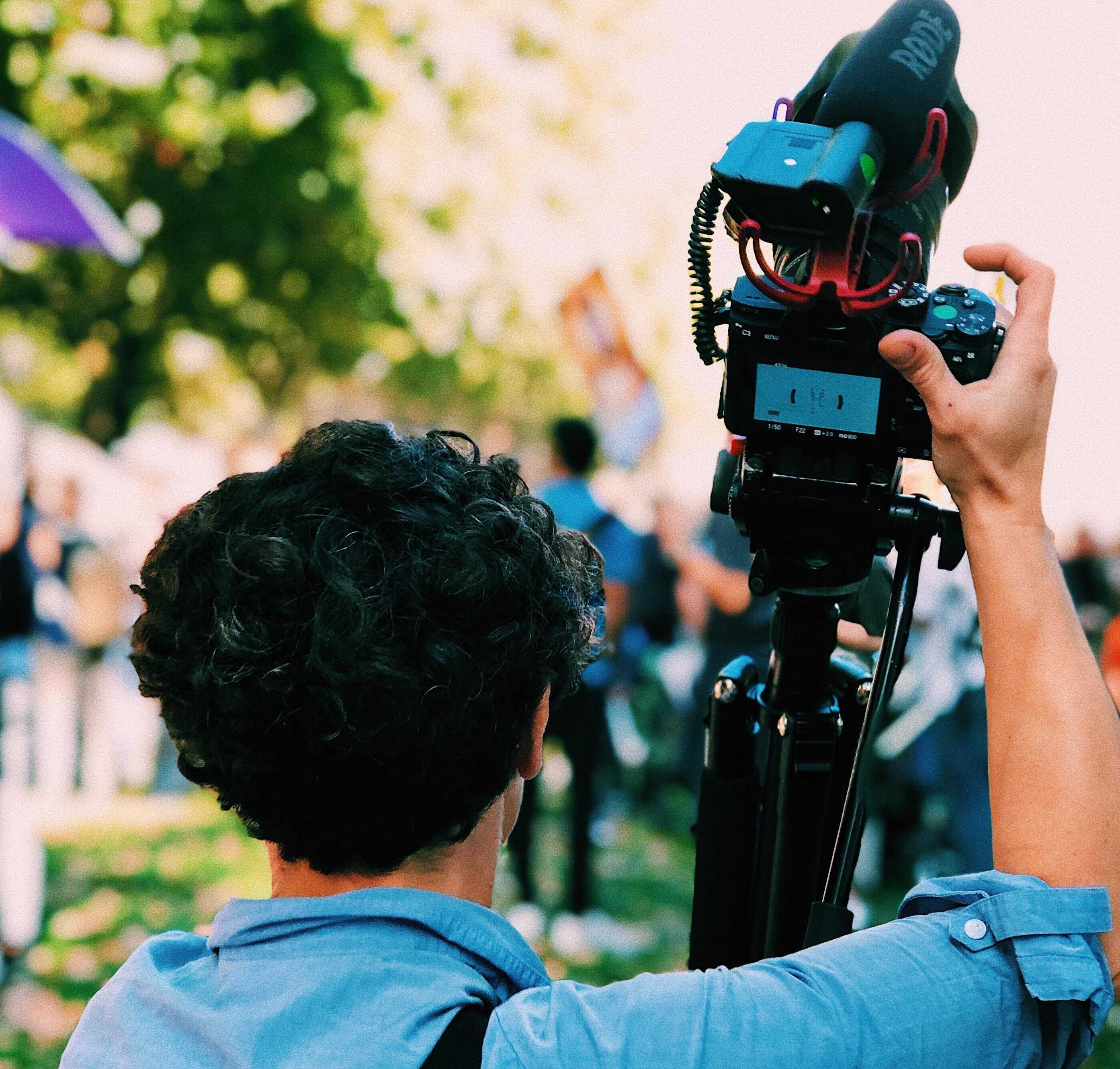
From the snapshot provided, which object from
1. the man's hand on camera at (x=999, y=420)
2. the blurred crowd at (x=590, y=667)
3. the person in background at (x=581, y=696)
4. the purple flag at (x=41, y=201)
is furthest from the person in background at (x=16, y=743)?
the man's hand on camera at (x=999, y=420)

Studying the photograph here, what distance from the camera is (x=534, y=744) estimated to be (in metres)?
1.12

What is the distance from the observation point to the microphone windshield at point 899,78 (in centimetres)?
119

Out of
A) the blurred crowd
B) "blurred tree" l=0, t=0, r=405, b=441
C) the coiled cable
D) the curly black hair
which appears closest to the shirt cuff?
the curly black hair

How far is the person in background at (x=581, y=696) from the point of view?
4.79 metres

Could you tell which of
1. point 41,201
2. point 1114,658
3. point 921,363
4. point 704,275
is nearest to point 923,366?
point 921,363

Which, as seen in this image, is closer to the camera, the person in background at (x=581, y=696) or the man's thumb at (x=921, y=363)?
the man's thumb at (x=921, y=363)

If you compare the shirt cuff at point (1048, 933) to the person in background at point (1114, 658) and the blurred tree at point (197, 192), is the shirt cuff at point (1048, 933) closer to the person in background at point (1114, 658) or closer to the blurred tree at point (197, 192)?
the person in background at point (1114, 658)

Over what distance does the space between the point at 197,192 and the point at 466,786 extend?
9.43 metres

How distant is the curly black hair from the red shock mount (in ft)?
1.06

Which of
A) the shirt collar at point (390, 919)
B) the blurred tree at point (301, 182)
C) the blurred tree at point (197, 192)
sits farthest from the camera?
the blurred tree at point (301, 182)

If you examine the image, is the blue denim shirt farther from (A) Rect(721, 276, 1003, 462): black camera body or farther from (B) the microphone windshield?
(B) the microphone windshield

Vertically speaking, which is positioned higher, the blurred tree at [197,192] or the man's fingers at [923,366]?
the blurred tree at [197,192]

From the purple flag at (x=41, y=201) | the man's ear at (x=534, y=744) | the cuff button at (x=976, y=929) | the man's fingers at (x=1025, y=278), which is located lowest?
the cuff button at (x=976, y=929)

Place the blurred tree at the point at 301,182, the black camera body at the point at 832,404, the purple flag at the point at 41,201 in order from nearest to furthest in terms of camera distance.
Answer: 1. the black camera body at the point at 832,404
2. the purple flag at the point at 41,201
3. the blurred tree at the point at 301,182
